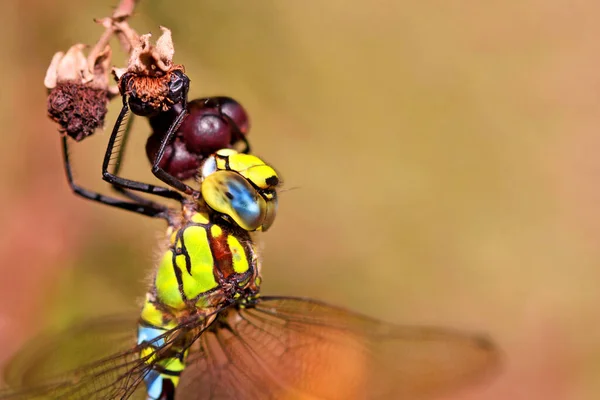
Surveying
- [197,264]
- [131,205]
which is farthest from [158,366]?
[131,205]

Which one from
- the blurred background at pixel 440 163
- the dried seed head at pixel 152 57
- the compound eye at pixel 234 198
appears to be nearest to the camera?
the dried seed head at pixel 152 57

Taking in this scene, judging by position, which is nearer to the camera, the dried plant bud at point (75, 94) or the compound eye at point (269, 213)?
the dried plant bud at point (75, 94)

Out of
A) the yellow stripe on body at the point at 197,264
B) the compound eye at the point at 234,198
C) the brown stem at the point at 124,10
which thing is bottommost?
the yellow stripe on body at the point at 197,264

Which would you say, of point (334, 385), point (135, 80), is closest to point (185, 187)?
point (135, 80)

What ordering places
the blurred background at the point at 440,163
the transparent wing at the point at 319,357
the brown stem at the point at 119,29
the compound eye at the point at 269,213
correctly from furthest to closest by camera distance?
the blurred background at the point at 440,163, the transparent wing at the point at 319,357, the compound eye at the point at 269,213, the brown stem at the point at 119,29

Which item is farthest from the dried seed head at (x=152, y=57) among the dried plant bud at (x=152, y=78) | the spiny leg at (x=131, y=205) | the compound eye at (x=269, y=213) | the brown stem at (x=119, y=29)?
the spiny leg at (x=131, y=205)

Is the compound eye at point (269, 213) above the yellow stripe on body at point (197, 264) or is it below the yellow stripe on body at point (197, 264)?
above

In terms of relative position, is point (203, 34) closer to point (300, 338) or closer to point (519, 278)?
point (300, 338)

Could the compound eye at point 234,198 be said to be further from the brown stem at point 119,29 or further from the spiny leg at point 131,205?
the brown stem at point 119,29
